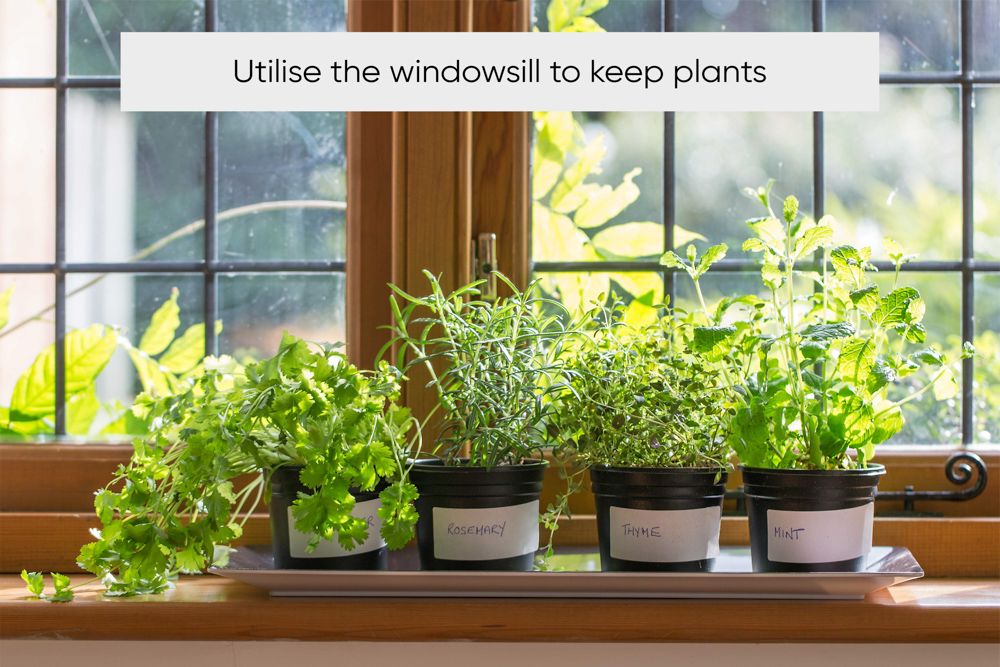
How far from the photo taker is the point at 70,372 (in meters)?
1.37

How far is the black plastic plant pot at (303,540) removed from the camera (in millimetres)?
1005

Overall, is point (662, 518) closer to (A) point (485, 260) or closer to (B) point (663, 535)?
(B) point (663, 535)

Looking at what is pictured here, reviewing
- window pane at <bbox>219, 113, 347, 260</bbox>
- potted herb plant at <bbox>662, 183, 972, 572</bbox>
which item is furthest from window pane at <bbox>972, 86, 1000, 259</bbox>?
window pane at <bbox>219, 113, 347, 260</bbox>

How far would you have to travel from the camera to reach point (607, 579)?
0.97m

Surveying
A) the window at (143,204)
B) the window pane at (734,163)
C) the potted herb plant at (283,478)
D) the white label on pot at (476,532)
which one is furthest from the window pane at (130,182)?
the window pane at (734,163)

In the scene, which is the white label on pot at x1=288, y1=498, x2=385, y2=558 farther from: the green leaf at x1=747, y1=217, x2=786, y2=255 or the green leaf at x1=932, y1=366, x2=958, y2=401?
the green leaf at x1=932, y1=366, x2=958, y2=401

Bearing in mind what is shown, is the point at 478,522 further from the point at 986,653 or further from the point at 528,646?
the point at 986,653

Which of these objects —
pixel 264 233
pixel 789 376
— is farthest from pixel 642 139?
pixel 264 233

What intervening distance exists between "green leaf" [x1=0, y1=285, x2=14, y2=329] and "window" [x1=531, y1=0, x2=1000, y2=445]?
2.74 ft

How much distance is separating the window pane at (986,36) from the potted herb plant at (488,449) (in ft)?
2.70

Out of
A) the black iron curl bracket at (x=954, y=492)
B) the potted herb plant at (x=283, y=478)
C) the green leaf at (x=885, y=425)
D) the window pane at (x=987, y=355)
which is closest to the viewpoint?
the potted herb plant at (x=283, y=478)

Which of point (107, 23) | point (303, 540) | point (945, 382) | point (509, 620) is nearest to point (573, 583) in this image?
point (509, 620)

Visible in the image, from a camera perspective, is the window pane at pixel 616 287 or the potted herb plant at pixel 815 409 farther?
the window pane at pixel 616 287

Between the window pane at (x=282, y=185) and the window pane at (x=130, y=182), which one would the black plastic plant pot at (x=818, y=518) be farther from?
the window pane at (x=130, y=182)
